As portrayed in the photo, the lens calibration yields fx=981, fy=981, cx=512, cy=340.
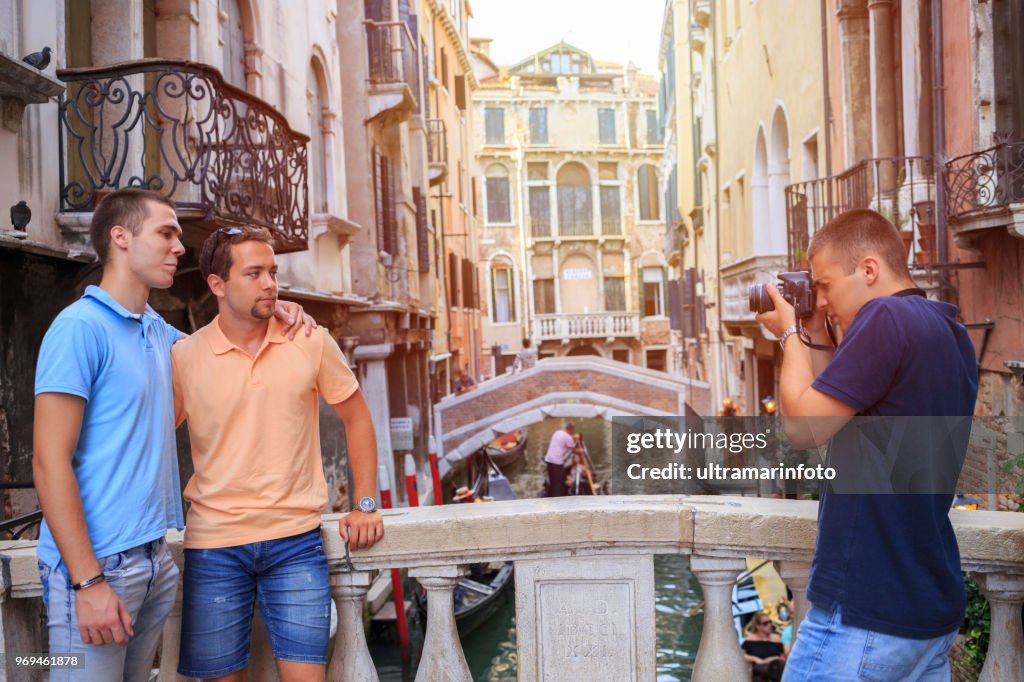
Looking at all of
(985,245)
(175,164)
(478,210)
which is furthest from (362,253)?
(478,210)

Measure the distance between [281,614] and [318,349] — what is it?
0.59m

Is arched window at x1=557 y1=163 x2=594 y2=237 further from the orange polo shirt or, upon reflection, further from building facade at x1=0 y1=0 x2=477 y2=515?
the orange polo shirt

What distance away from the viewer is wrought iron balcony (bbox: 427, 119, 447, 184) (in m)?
17.4

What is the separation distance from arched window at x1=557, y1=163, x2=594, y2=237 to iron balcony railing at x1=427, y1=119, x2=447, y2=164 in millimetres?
14973

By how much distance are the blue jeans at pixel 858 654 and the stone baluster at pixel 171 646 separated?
139 centimetres

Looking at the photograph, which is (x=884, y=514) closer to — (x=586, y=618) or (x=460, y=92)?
(x=586, y=618)

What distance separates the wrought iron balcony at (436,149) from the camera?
17.4 m

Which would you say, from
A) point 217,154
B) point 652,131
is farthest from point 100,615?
point 652,131

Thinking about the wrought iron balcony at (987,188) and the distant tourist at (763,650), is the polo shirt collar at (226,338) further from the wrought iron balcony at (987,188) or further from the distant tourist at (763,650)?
the distant tourist at (763,650)

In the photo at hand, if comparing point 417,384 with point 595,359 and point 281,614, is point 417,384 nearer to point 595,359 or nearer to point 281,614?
point 595,359

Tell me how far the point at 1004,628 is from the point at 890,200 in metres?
5.61

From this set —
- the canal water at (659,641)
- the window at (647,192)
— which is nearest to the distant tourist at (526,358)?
the window at (647,192)

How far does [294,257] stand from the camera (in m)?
8.01

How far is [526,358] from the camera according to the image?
28.8 m
